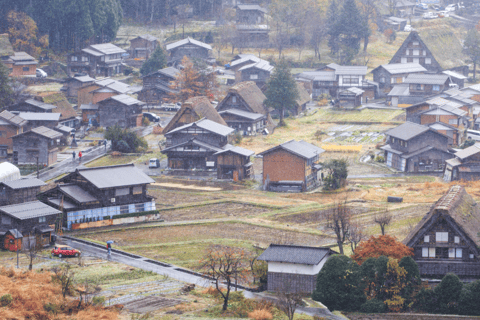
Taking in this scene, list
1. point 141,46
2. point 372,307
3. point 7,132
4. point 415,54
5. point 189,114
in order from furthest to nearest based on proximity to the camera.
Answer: point 141,46, point 415,54, point 189,114, point 7,132, point 372,307

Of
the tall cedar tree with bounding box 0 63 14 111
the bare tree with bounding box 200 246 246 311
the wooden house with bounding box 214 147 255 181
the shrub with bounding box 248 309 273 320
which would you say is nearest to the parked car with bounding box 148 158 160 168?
the wooden house with bounding box 214 147 255 181

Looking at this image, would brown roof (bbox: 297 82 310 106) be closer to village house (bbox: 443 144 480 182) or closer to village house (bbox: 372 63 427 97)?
village house (bbox: 372 63 427 97)

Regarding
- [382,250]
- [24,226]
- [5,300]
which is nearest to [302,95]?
[24,226]

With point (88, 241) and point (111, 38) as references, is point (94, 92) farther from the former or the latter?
point (88, 241)

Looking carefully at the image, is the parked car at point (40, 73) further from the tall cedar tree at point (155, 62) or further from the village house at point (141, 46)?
the village house at point (141, 46)

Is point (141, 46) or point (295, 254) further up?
point (141, 46)

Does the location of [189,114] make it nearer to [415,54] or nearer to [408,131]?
[408,131]
